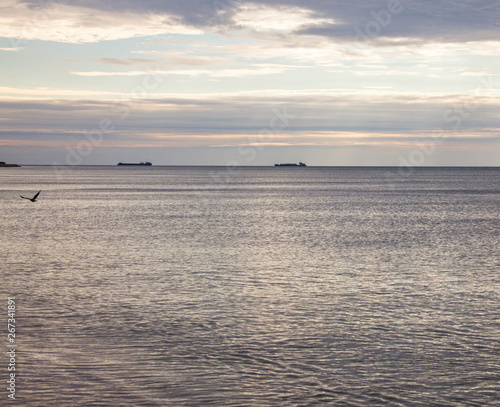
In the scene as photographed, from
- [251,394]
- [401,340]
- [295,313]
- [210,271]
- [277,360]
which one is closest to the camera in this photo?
[251,394]

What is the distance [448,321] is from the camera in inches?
781

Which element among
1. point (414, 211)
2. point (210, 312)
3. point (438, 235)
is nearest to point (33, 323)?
point (210, 312)

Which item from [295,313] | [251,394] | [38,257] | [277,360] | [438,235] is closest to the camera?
[251,394]

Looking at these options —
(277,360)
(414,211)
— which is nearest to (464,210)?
(414,211)

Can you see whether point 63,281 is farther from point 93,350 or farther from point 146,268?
point 93,350

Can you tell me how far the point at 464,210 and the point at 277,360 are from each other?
68385 millimetres

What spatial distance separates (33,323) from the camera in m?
19.1

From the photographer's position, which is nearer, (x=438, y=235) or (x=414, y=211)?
(x=438, y=235)

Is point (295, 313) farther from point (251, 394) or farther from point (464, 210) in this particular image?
point (464, 210)

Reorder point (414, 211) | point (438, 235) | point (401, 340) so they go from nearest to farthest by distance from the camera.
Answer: point (401, 340)
point (438, 235)
point (414, 211)

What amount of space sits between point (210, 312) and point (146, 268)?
10.4 m

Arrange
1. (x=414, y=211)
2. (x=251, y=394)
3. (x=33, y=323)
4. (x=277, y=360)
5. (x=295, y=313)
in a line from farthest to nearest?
(x=414, y=211)
(x=295, y=313)
(x=33, y=323)
(x=277, y=360)
(x=251, y=394)

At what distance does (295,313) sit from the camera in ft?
67.6

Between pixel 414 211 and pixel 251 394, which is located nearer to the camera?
pixel 251 394
